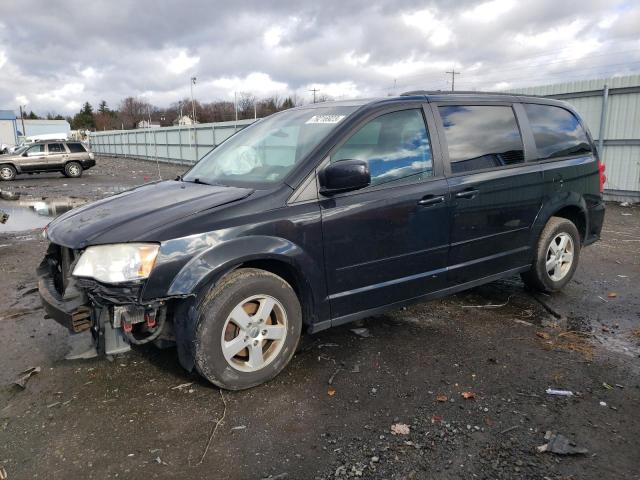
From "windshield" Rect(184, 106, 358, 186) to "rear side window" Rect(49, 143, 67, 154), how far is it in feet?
73.5

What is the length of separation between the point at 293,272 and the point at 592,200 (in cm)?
364

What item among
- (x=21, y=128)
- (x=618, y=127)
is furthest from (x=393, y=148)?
(x=21, y=128)

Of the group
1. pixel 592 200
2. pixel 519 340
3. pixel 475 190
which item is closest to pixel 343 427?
pixel 519 340

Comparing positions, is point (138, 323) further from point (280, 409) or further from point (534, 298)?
point (534, 298)

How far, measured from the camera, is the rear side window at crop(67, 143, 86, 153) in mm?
23828

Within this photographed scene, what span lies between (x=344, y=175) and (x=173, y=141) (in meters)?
29.2

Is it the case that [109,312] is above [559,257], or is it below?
above

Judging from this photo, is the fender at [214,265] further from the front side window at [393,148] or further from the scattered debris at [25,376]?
the scattered debris at [25,376]

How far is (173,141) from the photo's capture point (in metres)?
30.3

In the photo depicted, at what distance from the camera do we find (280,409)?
9.89 feet

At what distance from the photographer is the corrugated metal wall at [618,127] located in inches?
432

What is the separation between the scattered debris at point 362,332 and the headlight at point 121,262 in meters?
1.90

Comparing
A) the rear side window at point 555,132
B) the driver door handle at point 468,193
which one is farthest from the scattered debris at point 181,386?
the rear side window at point 555,132

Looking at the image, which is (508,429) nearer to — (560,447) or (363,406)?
(560,447)
